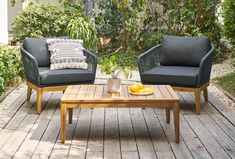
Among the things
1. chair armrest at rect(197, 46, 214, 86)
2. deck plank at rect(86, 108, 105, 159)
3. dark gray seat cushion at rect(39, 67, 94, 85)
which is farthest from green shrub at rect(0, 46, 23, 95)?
chair armrest at rect(197, 46, 214, 86)

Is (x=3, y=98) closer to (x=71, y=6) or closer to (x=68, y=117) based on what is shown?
(x=68, y=117)

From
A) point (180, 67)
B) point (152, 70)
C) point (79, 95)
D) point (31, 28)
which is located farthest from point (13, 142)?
point (31, 28)

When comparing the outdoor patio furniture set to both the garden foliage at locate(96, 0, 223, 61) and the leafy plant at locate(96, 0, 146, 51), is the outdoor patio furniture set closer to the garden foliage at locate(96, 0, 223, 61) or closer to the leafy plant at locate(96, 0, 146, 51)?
the garden foliage at locate(96, 0, 223, 61)

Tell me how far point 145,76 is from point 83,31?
→ 3.41 m

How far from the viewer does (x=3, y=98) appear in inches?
265

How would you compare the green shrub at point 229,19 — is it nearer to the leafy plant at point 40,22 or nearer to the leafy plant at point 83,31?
the leafy plant at point 83,31

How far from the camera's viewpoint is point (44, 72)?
20.3 feet

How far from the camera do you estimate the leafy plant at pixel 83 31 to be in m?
9.45

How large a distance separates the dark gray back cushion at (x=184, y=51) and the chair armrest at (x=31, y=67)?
6.34ft

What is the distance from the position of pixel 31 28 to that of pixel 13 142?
511cm

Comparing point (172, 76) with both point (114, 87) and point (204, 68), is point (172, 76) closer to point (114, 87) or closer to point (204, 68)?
point (204, 68)

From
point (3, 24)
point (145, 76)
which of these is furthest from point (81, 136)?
point (3, 24)

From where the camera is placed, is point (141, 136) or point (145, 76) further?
point (145, 76)

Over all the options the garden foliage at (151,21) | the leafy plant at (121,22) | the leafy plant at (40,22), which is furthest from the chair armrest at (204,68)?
the leafy plant at (121,22)
